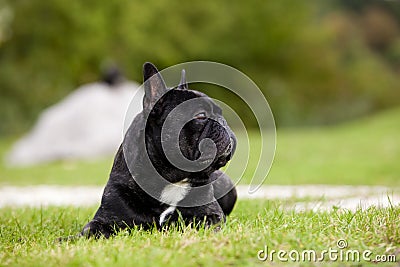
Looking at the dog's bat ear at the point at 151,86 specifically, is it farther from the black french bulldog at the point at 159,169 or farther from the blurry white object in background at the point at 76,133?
the blurry white object in background at the point at 76,133

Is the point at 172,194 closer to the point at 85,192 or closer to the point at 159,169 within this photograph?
the point at 159,169

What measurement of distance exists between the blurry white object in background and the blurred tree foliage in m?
8.22

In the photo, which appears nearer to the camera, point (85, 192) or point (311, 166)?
point (85, 192)

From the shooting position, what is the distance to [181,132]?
4.23 m

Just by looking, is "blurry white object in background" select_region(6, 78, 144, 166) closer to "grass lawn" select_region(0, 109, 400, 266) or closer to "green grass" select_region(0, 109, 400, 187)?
"green grass" select_region(0, 109, 400, 187)

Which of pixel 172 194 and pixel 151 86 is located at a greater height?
pixel 151 86

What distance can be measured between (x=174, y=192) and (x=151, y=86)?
808 millimetres

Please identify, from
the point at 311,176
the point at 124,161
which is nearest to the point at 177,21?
the point at 311,176

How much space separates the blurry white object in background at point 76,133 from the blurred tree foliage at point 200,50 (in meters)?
8.22

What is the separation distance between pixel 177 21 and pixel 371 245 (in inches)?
1118

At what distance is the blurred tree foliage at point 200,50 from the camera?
Answer: 27266 mm

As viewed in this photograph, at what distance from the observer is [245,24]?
33.6m

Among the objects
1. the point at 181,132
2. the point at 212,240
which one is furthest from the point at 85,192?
the point at 212,240

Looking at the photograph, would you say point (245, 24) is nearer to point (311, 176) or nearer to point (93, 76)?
point (93, 76)
